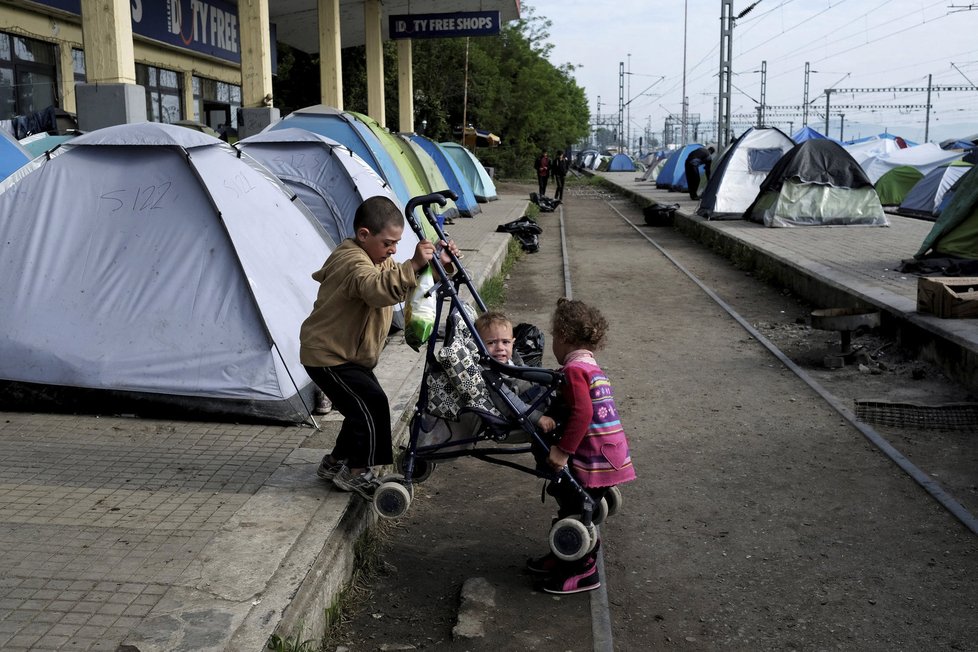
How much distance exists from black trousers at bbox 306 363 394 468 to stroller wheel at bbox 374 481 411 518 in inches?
7.6

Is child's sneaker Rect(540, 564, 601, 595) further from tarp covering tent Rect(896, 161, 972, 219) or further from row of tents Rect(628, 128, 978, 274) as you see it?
tarp covering tent Rect(896, 161, 972, 219)

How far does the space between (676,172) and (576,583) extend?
113ft

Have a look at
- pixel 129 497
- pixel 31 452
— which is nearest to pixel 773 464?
pixel 129 497

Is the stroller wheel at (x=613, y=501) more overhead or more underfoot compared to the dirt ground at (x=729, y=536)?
more overhead

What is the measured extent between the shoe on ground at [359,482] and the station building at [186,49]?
655 centimetres

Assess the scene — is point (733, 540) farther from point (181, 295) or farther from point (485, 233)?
point (485, 233)

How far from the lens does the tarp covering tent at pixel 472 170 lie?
2659 cm

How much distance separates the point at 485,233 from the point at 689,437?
1182 cm

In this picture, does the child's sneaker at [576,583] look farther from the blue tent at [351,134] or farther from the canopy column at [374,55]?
the canopy column at [374,55]

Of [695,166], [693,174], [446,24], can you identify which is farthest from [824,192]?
[695,166]

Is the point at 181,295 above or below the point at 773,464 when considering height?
above

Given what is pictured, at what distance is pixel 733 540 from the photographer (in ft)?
15.5

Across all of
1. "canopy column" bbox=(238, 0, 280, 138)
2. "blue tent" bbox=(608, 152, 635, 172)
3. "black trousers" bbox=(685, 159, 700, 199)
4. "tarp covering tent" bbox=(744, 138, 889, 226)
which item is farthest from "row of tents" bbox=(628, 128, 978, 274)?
"blue tent" bbox=(608, 152, 635, 172)

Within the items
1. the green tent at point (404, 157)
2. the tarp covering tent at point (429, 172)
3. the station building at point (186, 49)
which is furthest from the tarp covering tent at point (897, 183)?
the green tent at point (404, 157)
